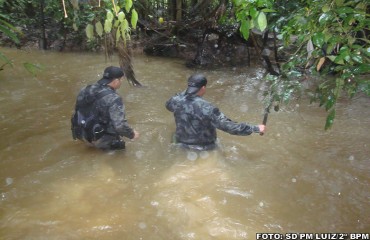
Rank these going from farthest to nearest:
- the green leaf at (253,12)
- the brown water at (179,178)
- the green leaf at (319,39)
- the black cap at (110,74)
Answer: the black cap at (110,74), the brown water at (179,178), the green leaf at (319,39), the green leaf at (253,12)

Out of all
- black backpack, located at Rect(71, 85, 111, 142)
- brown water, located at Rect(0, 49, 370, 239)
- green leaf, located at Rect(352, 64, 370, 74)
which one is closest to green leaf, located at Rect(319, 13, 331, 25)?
green leaf, located at Rect(352, 64, 370, 74)

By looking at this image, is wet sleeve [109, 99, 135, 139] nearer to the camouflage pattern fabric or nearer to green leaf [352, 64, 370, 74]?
the camouflage pattern fabric

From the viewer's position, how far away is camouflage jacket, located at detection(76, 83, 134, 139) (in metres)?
4.74

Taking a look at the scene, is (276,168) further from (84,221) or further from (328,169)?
(84,221)

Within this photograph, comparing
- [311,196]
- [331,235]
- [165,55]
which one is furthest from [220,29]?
[331,235]

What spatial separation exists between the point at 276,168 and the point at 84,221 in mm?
2734

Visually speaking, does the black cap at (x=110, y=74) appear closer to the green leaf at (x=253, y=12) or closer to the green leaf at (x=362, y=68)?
the green leaf at (x=253, y=12)

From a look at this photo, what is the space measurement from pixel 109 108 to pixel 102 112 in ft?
0.54

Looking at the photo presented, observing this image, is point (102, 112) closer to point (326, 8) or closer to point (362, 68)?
point (326, 8)

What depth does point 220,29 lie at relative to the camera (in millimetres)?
11086

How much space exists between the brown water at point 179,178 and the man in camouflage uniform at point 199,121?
0.23m

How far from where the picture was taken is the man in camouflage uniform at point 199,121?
4604 millimetres

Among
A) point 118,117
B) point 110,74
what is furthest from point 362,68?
point 110,74

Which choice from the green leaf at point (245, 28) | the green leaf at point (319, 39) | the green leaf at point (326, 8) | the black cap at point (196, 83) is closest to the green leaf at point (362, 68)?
the green leaf at point (319, 39)
